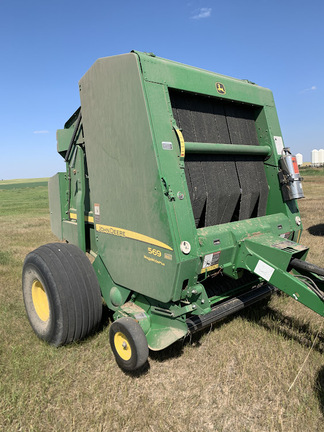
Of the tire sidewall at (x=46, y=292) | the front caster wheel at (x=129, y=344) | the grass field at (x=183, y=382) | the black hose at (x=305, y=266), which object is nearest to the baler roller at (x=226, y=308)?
the grass field at (x=183, y=382)

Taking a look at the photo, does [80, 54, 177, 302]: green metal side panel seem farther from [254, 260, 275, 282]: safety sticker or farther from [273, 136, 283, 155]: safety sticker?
[273, 136, 283, 155]: safety sticker

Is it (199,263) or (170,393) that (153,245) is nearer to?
(199,263)

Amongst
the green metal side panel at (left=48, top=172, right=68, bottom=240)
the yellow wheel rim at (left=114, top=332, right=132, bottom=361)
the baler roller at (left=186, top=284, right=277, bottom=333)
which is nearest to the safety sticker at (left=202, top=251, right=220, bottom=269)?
the baler roller at (left=186, top=284, right=277, bottom=333)

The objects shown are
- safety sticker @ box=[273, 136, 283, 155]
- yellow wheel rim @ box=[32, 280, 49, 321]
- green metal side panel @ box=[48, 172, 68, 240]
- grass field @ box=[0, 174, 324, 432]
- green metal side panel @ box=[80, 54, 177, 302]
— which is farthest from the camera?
green metal side panel @ box=[48, 172, 68, 240]

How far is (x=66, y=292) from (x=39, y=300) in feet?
2.54

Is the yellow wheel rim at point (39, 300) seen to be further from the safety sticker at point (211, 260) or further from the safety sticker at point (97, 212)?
the safety sticker at point (211, 260)

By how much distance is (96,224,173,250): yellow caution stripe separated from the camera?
2679 mm

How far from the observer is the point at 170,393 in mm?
2682

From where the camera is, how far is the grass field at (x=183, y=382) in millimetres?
2387

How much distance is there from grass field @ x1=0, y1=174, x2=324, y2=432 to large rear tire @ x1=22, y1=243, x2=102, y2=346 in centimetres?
21

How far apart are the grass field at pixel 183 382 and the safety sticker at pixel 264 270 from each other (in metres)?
0.82

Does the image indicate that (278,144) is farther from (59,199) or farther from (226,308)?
(59,199)

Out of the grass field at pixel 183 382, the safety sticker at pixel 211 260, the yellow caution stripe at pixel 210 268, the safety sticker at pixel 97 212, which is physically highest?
the safety sticker at pixel 97 212

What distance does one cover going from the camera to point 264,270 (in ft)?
9.20
